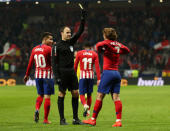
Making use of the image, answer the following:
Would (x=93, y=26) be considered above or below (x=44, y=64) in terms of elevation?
above

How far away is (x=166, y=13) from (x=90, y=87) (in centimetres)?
2617

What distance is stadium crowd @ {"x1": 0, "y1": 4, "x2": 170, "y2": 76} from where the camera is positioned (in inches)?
1399

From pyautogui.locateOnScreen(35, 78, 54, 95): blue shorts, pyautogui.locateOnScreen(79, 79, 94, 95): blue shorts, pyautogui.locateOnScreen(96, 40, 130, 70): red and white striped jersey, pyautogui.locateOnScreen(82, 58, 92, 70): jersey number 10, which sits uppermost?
pyautogui.locateOnScreen(96, 40, 130, 70): red and white striped jersey

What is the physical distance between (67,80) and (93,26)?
29209 millimetres

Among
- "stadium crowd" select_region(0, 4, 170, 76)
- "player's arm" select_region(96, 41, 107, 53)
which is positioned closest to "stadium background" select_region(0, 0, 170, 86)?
"stadium crowd" select_region(0, 4, 170, 76)

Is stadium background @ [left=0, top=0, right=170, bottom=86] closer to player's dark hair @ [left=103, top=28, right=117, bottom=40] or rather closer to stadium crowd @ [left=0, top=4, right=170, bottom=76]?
stadium crowd @ [left=0, top=4, right=170, bottom=76]

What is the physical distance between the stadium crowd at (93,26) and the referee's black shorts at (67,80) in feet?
81.1

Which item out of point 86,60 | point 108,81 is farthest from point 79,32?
point 86,60

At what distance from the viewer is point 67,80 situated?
368 inches

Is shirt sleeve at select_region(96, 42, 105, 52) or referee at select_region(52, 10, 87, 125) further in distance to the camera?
referee at select_region(52, 10, 87, 125)

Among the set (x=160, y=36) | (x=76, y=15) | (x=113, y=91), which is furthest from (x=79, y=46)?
(x=113, y=91)

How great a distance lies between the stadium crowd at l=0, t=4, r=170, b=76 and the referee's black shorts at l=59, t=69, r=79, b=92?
24.7 meters

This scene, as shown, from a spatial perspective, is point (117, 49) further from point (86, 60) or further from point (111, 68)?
point (86, 60)

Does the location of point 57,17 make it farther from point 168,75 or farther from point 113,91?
point 113,91
